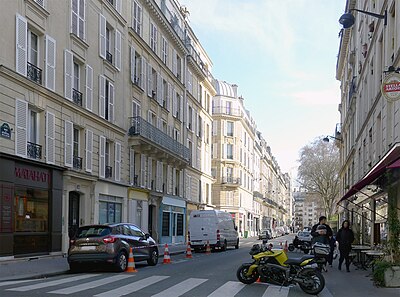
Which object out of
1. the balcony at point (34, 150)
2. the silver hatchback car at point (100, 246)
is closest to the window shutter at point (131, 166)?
the balcony at point (34, 150)

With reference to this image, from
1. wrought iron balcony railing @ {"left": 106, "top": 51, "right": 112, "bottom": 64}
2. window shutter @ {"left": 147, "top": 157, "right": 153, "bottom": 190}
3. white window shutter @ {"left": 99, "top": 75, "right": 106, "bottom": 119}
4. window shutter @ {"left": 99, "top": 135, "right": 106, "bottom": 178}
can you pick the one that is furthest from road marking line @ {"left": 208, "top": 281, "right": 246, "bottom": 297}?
window shutter @ {"left": 147, "top": 157, "right": 153, "bottom": 190}

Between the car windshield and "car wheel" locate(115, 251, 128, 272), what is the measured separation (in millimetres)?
784

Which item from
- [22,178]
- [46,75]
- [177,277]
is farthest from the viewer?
[46,75]

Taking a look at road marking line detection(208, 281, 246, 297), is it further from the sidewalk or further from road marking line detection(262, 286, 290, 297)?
the sidewalk

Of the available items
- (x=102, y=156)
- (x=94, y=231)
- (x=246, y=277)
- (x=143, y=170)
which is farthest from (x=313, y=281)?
(x=143, y=170)

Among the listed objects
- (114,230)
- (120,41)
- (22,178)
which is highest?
(120,41)

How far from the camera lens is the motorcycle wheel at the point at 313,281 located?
1156cm

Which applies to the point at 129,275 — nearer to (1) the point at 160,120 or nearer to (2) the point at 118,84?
(2) the point at 118,84

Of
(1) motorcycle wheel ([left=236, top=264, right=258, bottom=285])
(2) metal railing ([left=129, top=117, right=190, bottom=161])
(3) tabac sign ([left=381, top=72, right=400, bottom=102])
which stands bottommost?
(1) motorcycle wheel ([left=236, top=264, right=258, bottom=285])

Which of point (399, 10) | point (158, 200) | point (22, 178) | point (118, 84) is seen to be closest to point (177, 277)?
point (22, 178)

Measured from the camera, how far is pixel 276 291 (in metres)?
11.9

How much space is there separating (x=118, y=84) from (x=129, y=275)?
1647 cm

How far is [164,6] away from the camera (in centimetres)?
3900

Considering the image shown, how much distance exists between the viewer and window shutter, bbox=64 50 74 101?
23.0 meters
